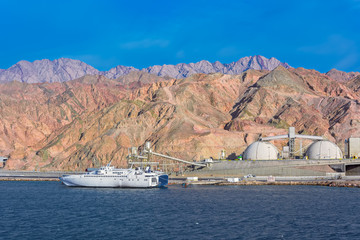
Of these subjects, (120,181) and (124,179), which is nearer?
(124,179)

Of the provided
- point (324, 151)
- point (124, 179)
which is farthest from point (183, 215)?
point (324, 151)

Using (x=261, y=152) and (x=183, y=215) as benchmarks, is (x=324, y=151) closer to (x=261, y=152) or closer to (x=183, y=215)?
(x=261, y=152)

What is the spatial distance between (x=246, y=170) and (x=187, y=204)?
3175 inches

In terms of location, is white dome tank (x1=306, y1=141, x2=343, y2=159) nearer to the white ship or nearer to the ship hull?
the ship hull

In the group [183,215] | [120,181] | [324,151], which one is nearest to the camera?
[183,215]

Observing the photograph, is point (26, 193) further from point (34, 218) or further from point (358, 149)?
point (358, 149)

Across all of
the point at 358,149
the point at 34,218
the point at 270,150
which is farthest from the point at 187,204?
the point at 358,149

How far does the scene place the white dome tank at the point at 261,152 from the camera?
17412 centimetres

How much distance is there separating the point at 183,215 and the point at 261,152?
10366cm

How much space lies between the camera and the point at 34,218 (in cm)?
7431

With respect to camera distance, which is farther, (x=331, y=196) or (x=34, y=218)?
(x=331, y=196)

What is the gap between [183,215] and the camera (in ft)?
249

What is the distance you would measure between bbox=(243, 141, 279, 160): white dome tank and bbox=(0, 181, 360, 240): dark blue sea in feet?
202

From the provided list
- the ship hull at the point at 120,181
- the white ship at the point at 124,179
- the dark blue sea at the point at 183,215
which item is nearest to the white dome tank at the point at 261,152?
the ship hull at the point at 120,181
